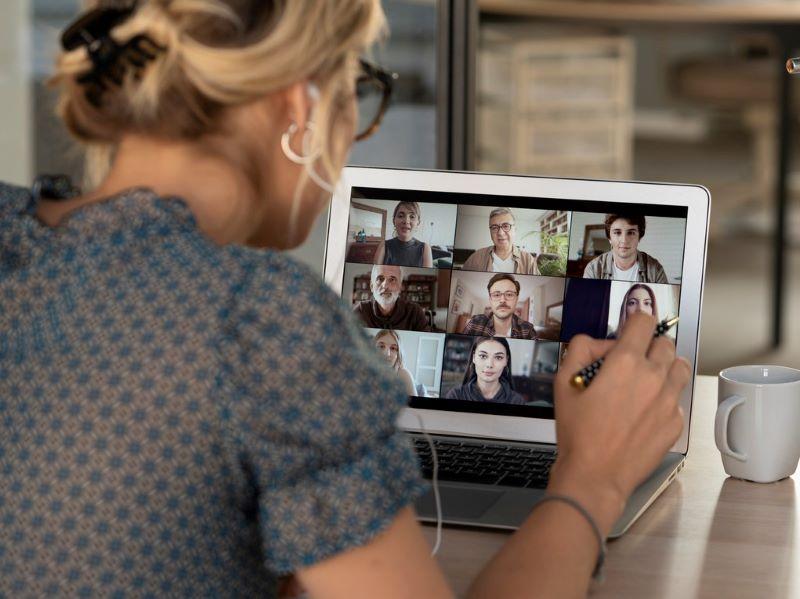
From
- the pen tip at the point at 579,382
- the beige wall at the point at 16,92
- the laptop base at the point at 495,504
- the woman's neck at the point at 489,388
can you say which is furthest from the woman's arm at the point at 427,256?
the beige wall at the point at 16,92

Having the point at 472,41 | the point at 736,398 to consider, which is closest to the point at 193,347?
the point at 736,398

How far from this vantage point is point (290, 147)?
71 centimetres

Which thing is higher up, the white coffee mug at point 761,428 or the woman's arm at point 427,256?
the woman's arm at point 427,256

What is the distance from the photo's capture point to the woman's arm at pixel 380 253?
1.11 m

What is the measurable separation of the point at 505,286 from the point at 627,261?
125 mm

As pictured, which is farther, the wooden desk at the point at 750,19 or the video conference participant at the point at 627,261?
the wooden desk at the point at 750,19

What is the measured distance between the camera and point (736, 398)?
3.13 ft

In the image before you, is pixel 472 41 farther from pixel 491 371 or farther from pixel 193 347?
pixel 193 347

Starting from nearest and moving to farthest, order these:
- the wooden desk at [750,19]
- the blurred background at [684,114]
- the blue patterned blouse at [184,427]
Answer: the blue patterned blouse at [184,427], the blurred background at [684,114], the wooden desk at [750,19]

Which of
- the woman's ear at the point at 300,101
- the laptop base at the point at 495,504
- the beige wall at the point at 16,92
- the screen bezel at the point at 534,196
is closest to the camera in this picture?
the woman's ear at the point at 300,101

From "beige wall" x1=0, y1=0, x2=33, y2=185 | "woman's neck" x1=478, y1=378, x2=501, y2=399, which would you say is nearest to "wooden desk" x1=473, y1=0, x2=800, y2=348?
"beige wall" x1=0, y1=0, x2=33, y2=185

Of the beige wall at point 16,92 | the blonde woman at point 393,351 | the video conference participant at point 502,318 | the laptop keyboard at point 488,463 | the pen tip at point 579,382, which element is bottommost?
the laptop keyboard at point 488,463

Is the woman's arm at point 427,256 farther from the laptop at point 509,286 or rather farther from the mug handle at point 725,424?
the mug handle at point 725,424

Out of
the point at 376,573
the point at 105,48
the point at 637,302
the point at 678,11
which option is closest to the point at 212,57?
the point at 105,48
